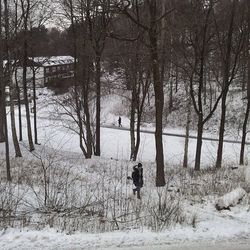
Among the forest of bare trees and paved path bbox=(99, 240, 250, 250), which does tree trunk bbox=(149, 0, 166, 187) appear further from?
paved path bbox=(99, 240, 250, 250)

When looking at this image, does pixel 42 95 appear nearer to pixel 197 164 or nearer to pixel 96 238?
pixel 197 164

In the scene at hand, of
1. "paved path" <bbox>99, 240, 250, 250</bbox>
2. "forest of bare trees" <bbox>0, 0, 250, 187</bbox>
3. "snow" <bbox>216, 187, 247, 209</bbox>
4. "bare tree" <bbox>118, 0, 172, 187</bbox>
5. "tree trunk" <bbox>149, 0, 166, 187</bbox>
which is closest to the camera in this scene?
"paved path" <bbox>99, 240, 250, 250</bbox>

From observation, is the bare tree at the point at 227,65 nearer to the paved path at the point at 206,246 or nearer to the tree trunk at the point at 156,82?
the tree trunk at the point at 156,82

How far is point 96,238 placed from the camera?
6.47 meters

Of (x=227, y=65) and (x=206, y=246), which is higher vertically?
(x=227, y=65)

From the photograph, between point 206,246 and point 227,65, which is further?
point 227,65

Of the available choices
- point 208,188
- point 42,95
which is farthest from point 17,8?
point 42,95

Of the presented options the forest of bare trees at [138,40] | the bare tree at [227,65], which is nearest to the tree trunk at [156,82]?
the forest of bare trees at [138,40]

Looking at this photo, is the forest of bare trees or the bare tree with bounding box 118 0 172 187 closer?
the bare tree with bounding box 118 0 172 187

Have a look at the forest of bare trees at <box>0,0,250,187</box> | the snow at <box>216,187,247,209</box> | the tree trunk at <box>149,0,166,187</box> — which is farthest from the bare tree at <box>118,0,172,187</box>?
the snow at <box>216,187,247,209</box>

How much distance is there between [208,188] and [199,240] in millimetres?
5197

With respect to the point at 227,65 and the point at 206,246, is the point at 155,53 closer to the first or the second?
the point at 227,65

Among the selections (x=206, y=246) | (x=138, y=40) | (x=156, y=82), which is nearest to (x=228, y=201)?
(x=206, y=246)

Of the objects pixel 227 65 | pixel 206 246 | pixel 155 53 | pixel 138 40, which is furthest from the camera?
pixel 138 40
